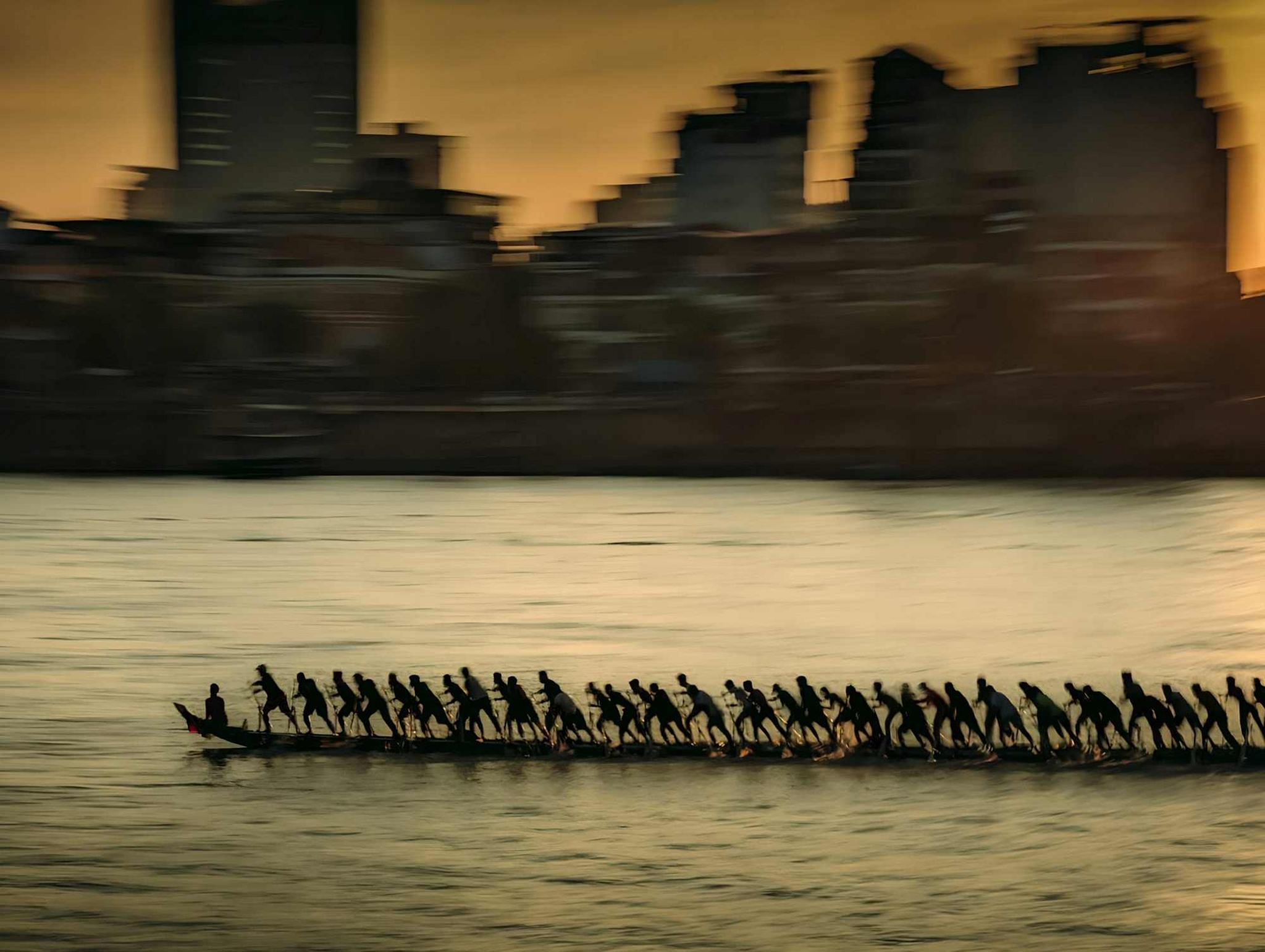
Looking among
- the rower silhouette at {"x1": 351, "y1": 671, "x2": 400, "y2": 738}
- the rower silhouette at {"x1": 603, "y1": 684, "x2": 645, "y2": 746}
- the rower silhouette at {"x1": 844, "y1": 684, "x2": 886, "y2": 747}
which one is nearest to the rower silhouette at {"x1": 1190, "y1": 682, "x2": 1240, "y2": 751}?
the rower silhouette at {"x1": 844, "y1": 684, "x2": 886, "y2": 747}

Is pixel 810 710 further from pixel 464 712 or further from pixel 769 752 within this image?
Result: pixel 464 712

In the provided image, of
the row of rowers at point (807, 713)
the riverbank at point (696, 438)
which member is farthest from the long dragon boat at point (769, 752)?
the riverbank at point (696, 438)

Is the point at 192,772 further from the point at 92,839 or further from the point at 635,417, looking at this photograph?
the point at 635,417

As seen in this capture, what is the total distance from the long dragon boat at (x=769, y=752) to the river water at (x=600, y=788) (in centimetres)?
15

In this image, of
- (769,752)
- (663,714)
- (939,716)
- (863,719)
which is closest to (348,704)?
(663,714)

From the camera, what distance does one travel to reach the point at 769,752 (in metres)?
18.3

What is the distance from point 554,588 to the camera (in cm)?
4950

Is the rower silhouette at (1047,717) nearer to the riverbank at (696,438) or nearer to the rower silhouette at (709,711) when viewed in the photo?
the rower silhouette at (709,711)

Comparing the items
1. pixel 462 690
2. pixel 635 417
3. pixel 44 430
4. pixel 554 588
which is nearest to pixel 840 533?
pixel 554 588

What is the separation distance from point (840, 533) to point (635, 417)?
141ft

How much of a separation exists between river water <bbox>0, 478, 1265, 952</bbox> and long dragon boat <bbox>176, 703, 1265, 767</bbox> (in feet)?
0.50

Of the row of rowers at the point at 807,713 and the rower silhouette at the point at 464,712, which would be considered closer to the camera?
the row of rowers at the point at 807,713

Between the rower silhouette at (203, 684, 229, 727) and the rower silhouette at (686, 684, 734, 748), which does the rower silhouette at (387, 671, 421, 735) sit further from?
the rower silhouette at (686, 684, 734, 748)

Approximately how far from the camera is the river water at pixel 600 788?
44.2 ft
